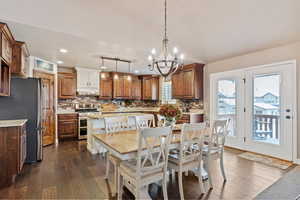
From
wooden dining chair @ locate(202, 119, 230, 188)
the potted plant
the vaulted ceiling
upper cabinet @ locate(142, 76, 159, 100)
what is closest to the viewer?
wooden dining chair @ locate(202, 119, 230, 188)

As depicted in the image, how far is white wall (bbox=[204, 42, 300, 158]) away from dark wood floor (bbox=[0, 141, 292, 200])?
4.93ft

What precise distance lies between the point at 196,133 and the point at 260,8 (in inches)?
93.3

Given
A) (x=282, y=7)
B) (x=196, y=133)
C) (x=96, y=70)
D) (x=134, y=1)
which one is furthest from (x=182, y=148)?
(x=96, y=70)

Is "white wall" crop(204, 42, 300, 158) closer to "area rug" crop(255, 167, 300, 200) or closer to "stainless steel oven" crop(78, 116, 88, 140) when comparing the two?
"area rug" crop(255, 167, 300, 200)

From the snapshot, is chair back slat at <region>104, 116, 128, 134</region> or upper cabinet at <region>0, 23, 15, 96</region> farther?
chair back slat at <region>104, 116, 128, 134</region>

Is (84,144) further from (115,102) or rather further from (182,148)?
(182,148)

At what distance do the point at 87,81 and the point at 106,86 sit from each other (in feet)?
2.39

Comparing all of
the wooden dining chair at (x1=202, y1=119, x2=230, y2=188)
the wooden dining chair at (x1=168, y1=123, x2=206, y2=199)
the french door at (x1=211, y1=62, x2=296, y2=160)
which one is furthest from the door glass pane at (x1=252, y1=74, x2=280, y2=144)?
the wooden dining chair at (x1=168, y1=123, x2=206, y2=199)

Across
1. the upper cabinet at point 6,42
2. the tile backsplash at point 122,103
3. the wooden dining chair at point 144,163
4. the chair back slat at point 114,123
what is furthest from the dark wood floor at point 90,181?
the tile backsplash at point 122,103

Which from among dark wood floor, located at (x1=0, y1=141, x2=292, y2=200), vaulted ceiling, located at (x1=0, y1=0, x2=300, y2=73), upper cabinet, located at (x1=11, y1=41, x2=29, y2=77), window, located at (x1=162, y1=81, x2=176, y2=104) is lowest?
dark wood floor, located at (x1=0, y1=141, x2=292, y2=200)

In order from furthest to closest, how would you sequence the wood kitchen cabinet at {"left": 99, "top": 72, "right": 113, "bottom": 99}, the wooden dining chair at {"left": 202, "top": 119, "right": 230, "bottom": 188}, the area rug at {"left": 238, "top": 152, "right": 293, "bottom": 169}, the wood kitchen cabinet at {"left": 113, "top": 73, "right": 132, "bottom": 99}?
the wood kitchen cabinet at {"left": 113, "top": 73, "right": 132, "bottom": 99}, the wood kitchen cabinet at {"left": 99, "top": 72, "right": 113, "bottom": 99}, the area rug at {"left": 238, "top": 152, "right": 293, "bottom": 169}, the wooden dining chair at {"left": 202, "top": 119, "right": 230, "bottom": 188}

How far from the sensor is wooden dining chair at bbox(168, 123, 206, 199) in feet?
6.47

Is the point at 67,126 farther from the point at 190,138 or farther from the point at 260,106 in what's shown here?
the point at 260,106

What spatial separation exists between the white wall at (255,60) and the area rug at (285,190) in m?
2.85
